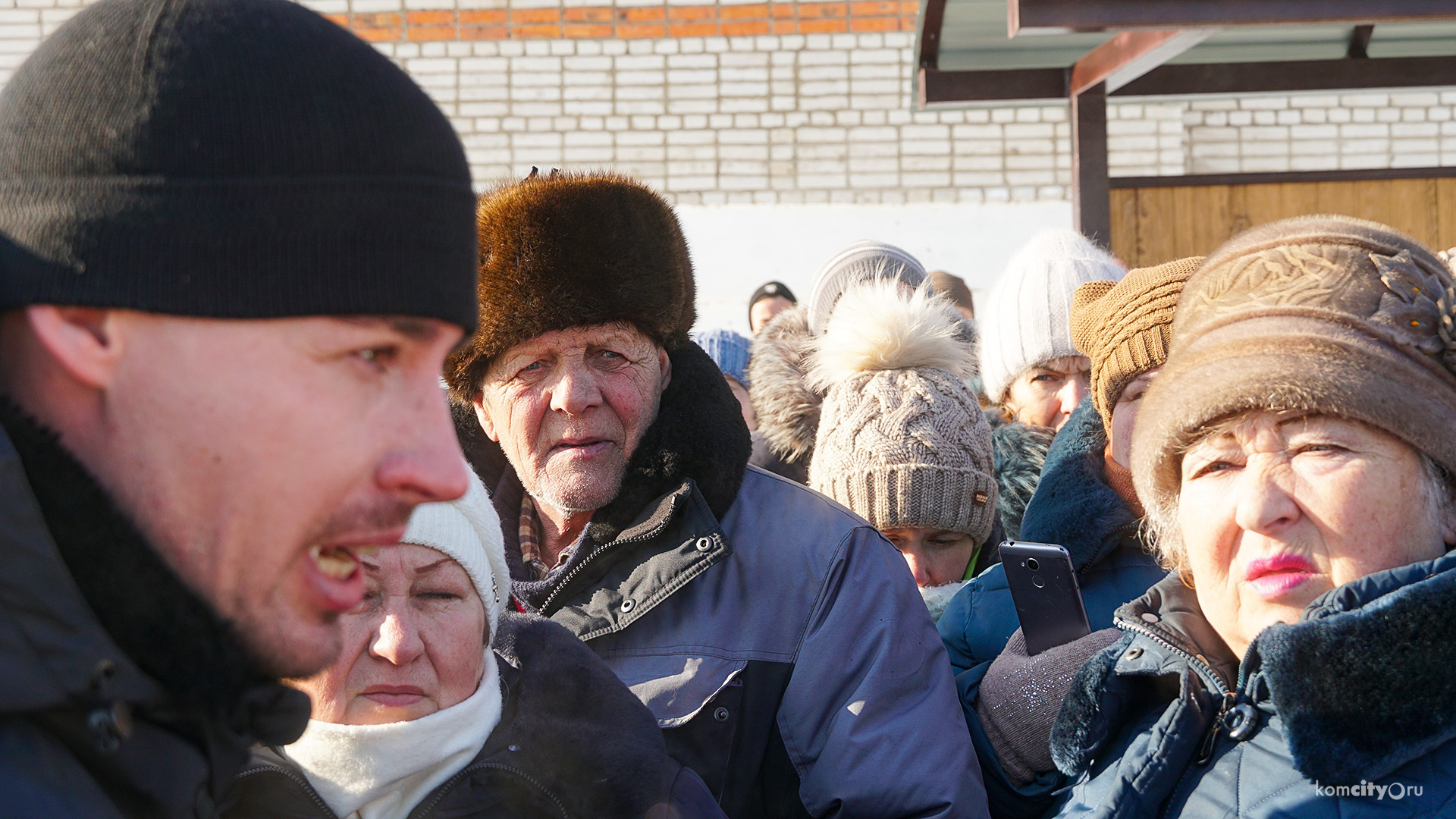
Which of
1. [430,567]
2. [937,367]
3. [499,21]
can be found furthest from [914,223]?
[430,567]

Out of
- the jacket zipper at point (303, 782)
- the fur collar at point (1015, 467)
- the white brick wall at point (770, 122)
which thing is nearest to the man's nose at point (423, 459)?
the jacket zipper at point (303, 782)

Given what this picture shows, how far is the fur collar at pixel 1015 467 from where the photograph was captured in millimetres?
3082

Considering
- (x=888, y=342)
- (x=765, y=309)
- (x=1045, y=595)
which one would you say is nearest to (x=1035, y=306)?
(x=888, y=342)

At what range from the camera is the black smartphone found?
6.77 feet

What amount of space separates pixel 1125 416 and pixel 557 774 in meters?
1.47

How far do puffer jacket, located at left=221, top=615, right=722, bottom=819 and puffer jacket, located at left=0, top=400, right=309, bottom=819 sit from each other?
2.03 ft

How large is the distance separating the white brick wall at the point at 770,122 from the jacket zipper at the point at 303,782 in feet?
24.0

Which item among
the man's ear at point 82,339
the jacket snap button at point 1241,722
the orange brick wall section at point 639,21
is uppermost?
the orange brick wall section at point 639,21

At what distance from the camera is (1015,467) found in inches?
124

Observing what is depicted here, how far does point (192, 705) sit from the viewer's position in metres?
0.92

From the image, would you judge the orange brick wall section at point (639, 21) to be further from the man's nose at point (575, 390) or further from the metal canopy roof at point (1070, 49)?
the man's nose at point (575, 390)

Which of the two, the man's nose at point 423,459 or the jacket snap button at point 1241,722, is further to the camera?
the jacket snap button at point 1241,722

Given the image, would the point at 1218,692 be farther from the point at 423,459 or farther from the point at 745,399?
the point at 745,399

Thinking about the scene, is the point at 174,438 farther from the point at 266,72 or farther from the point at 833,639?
the point at 833,639
